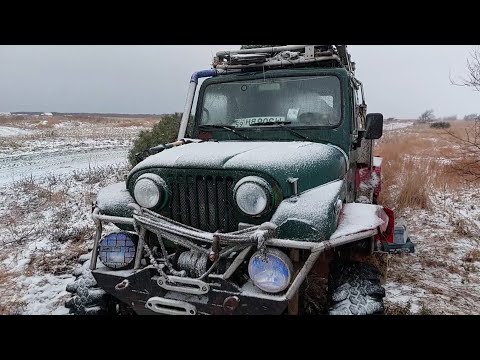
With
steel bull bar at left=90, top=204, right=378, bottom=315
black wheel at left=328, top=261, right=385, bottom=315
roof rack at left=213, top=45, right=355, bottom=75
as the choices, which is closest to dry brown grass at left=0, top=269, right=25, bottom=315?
steel bull bar at left=90, top=204, right=378, bottom=315

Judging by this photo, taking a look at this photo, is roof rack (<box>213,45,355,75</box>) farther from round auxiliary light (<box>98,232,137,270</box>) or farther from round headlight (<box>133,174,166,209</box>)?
round auxiliary light (<box>98,232,137,270</box>)

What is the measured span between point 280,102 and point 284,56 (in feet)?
1.77

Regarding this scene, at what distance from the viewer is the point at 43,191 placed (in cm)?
886

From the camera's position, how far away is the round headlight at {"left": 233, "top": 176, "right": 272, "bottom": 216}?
273cm

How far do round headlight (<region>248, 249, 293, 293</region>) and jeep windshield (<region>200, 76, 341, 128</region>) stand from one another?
167cm

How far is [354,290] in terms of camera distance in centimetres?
288

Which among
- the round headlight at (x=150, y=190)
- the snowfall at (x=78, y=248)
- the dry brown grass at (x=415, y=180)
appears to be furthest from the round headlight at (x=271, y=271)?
the dry brown grass at (x=415, y=180)

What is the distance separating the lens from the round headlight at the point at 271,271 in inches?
101

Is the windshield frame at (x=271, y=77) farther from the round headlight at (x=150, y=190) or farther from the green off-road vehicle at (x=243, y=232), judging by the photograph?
the round headlight at (x=150, y=190)

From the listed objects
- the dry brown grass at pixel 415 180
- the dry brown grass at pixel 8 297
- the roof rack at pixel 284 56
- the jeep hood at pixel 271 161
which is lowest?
the dry brown grass at pixel 8 297

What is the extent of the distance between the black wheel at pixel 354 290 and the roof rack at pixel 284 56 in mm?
2123

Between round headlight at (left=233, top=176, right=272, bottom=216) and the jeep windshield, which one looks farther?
the jeep windshield
